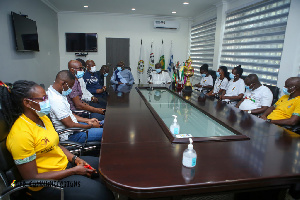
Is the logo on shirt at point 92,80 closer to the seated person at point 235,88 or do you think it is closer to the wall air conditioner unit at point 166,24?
the seated person at point 235,88

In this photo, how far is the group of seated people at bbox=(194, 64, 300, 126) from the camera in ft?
7.18

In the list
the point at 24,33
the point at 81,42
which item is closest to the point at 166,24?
the point at 81,42

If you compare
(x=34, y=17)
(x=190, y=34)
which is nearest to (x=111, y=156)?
(x=34, y=17)

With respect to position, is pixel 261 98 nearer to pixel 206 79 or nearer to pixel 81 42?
pixel 206 79

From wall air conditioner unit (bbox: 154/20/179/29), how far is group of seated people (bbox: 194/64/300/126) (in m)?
3.24

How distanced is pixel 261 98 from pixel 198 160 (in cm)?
210

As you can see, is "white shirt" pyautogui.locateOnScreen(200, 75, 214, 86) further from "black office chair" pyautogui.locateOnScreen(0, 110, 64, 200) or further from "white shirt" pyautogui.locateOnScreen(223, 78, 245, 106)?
"black office chair" pyautogui.locateOnScreen(0, 110, 64, 200)

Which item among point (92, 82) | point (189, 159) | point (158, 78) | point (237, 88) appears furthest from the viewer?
point (158, 78)

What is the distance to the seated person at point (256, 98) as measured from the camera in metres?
2.73

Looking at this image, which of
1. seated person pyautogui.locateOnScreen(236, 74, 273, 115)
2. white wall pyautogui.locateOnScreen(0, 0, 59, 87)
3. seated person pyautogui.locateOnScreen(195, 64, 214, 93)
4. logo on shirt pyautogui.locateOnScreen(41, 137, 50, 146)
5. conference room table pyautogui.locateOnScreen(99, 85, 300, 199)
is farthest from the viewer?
seated person pyautogui.locateOnScreen(195, 64, 214, 93)

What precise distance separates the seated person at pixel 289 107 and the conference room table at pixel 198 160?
52 centimetres

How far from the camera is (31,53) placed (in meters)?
4.24

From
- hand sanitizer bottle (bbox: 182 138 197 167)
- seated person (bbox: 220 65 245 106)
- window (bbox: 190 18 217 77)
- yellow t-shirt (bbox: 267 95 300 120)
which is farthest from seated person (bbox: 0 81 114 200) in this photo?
window (bbox: 190 18 217 77)

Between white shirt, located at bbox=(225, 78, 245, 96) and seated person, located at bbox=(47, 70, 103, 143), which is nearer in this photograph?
seated person, located at bbox=(47, 70, 103, 143)
